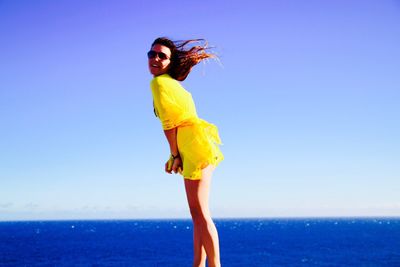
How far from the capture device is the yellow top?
Result: 3420 mm

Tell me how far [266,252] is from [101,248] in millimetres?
49729

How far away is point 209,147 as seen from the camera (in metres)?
3.57

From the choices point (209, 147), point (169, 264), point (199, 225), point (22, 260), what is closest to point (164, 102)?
point (209, 147)

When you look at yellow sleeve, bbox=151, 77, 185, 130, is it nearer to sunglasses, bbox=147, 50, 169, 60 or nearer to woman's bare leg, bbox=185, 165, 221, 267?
sunglasses, bbox=147, 50, 169, 60

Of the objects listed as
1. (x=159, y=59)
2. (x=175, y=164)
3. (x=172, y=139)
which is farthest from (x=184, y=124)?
(x=159, y=59)

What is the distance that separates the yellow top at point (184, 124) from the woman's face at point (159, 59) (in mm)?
197

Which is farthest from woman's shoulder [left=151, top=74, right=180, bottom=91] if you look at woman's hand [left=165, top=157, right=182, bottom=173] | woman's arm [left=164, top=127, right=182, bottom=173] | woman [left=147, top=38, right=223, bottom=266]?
woman's hand [left=165, top=157, right=182, bottom=173]

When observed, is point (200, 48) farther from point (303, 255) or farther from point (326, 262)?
point (303, 255)

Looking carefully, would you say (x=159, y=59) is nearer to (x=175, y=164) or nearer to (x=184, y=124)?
(x=184, y=124)

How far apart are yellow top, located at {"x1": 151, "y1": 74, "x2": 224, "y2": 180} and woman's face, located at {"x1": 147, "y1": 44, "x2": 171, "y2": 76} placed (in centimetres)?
20

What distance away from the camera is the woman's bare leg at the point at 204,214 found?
3340 mm

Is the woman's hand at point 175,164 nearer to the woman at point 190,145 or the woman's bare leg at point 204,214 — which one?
the woman at point 190,145

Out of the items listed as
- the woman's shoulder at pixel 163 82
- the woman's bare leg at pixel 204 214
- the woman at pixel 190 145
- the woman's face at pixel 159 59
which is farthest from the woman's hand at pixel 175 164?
the woman's face at pixel 159 59

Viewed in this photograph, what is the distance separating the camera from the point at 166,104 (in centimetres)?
343
